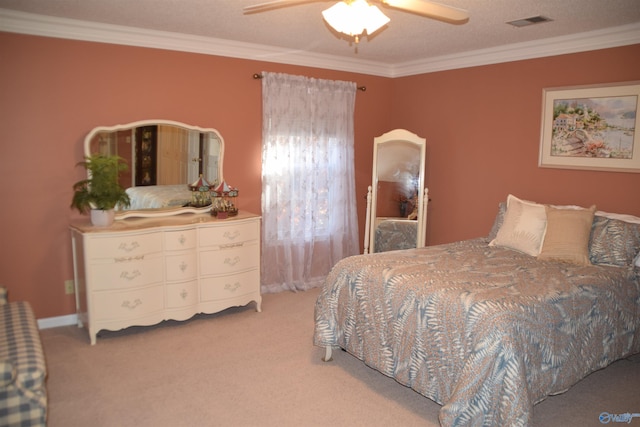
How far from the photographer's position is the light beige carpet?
107 inches

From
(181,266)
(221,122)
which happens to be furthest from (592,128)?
(181,266)

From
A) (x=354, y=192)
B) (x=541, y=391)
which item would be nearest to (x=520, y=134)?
(x=354, y=192)

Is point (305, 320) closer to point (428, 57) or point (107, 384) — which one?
point (107, 384)

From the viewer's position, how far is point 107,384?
3.03m

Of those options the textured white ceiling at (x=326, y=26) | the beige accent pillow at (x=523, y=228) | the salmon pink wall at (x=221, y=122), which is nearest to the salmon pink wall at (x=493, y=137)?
the salmon pink wall at (x=221, y=122)

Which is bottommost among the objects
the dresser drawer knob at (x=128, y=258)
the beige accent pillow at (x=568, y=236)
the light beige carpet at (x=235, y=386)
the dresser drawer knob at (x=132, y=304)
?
the light beige carpet at (x=235, y=386)

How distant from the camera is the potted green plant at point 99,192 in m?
3.68

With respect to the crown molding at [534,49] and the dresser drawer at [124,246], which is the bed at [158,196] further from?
the crown molding at [534,49]

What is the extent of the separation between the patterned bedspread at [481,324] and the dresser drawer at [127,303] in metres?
1.32

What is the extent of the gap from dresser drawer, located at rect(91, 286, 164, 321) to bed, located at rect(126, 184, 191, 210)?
0.78 meters

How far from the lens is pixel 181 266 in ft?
12.8

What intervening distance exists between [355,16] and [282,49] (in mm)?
2619

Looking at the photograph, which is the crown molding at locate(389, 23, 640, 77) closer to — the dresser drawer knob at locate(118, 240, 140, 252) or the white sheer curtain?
the white sheer curtain

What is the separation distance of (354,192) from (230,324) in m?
2.06
